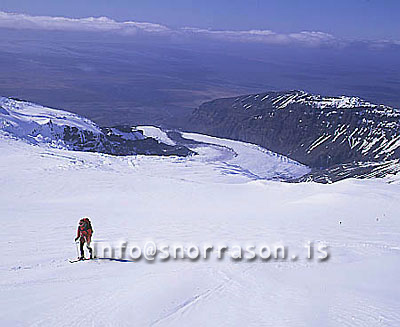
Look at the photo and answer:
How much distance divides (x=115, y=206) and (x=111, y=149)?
6630 centimetres

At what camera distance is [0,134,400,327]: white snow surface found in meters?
8.10

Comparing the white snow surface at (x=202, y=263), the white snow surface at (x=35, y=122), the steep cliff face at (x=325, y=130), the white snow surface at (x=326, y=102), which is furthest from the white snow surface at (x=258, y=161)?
the white snow surface at (x=202, y=263)

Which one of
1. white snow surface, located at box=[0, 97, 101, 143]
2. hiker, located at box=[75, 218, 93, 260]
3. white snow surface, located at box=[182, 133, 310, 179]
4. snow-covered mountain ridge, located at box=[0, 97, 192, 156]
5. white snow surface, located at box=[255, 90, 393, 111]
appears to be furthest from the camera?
white snow surface, located at box=[255, 90, 393, 111]

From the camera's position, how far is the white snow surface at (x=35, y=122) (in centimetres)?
6531

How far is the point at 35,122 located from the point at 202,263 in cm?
7002

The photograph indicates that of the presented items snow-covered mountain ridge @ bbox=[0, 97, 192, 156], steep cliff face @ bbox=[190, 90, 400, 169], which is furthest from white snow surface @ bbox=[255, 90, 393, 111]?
snow-covered mountain ridge @ bbox=[0, 97, 192, 156]

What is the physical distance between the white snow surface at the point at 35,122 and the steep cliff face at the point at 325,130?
87411 mm

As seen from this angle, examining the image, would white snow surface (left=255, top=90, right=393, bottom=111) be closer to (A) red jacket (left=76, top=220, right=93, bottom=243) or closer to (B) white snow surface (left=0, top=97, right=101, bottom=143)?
(B) white snow surface (left=0, top=97, right=101, bottom=143)

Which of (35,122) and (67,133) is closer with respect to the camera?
(35,122)

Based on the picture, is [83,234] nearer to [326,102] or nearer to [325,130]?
[325,130]

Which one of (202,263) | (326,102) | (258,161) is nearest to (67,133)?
(258,161)

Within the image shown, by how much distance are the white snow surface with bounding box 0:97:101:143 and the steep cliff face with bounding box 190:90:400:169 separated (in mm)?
87411

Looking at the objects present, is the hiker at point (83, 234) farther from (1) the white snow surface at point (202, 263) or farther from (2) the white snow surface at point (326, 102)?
(2) the white snow surface at point (326, 102)

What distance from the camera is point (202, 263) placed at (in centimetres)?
1104
